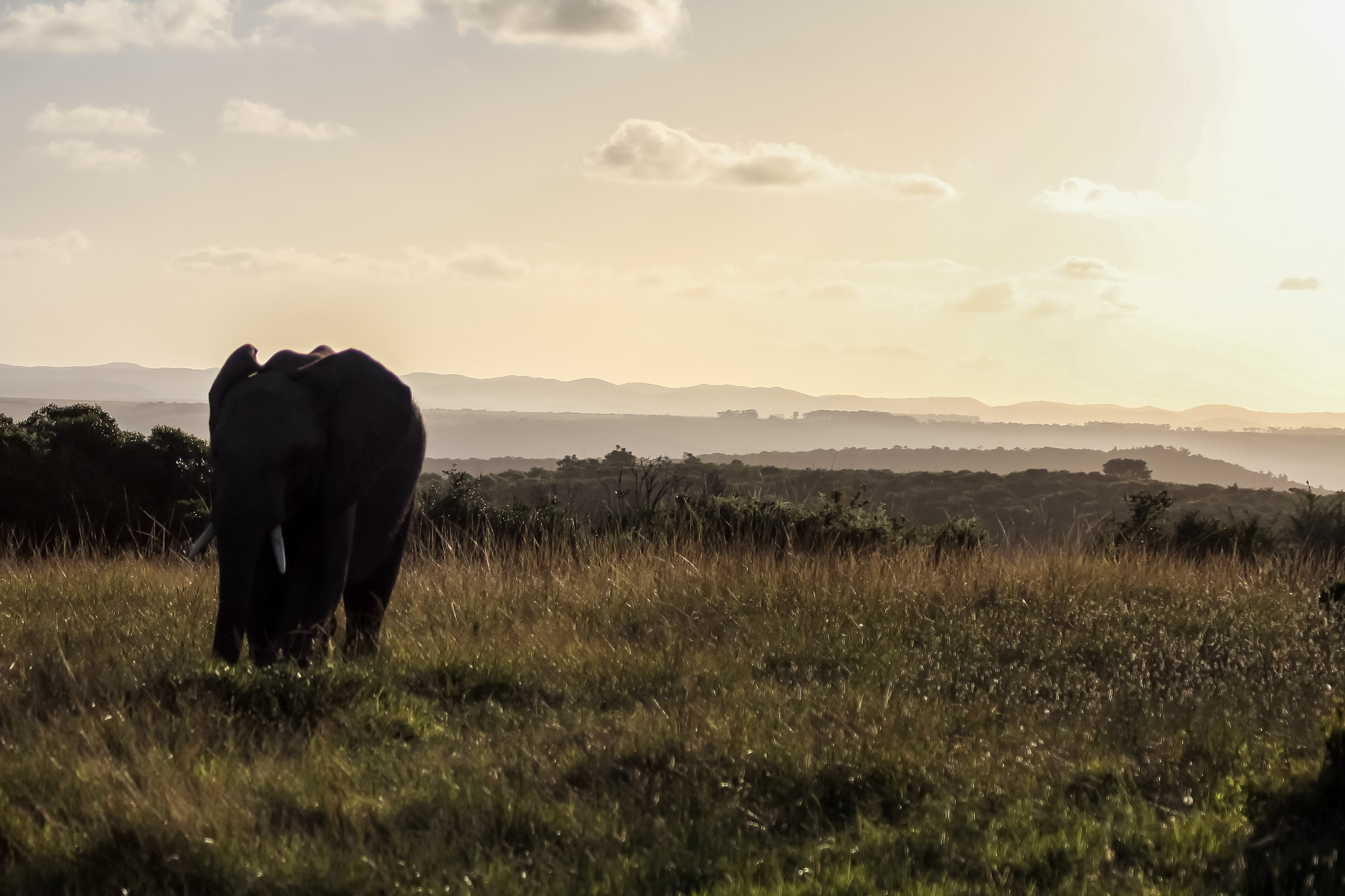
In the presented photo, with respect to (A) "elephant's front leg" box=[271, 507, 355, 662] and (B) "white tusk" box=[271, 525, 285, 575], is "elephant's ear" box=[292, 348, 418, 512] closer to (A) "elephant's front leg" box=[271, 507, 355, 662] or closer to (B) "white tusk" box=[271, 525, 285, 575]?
(A) "elephant's front leg" box=[271, 507, 355, 662]

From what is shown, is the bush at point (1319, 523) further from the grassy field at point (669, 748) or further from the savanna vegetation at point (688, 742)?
the grassy field at point (669, 748)

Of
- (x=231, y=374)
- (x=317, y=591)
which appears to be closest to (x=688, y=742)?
(x=317, y=591)

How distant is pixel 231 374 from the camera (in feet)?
25.1

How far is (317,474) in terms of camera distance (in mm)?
7516

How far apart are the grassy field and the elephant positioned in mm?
497

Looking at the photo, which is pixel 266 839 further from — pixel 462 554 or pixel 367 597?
pixel 462 554

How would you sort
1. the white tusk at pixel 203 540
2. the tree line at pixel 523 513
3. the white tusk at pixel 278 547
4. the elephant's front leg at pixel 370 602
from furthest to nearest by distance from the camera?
1. the tree line at pixel 523 513
2. the elephant's front leg at pixel 370 602
3. the white tusk at pixel 203 540
4. the white tusk at pixel 278 547

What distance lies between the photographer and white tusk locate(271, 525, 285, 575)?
704cm

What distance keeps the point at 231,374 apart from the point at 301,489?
3.08 ft

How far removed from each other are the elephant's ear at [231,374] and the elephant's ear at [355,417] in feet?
1.04

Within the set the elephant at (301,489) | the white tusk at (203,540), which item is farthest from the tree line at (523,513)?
the white tusk at (203,540)

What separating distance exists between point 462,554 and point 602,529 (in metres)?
3.39

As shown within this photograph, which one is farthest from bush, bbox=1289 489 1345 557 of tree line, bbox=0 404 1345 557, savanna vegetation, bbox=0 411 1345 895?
savanna vegetation, bbox=0 411 1345 895

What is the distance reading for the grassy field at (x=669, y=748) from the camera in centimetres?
456
